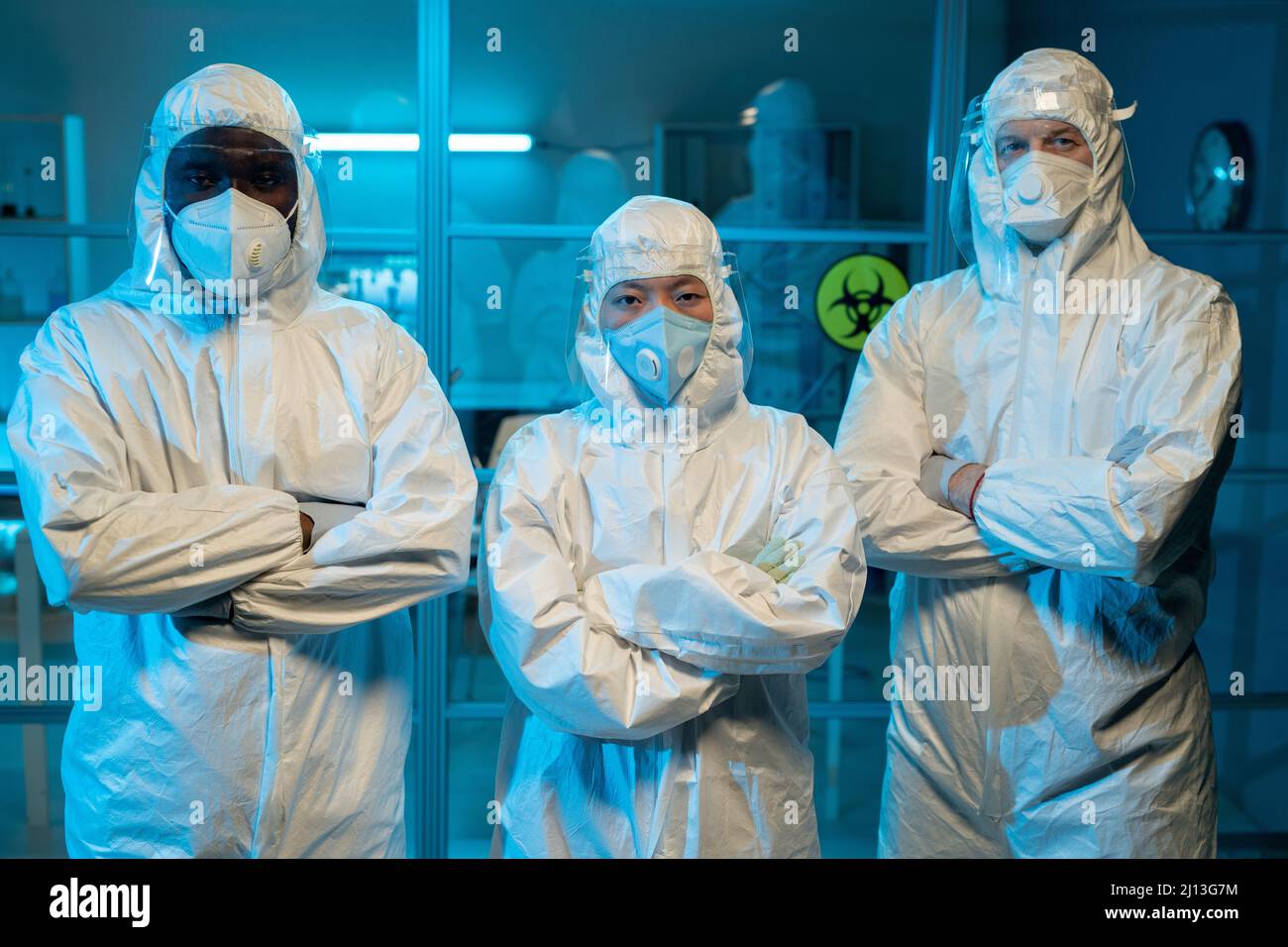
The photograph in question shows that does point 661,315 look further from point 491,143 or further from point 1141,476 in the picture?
point 491,143

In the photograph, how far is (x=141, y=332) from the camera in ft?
5.86

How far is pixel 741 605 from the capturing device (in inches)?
61.6

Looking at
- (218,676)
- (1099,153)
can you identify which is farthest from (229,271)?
(1099,153)

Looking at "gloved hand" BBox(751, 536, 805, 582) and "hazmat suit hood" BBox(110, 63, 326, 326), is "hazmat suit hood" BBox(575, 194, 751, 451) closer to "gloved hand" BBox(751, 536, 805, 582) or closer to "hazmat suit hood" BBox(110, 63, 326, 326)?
"gloved hand" BBox(751, 536, 805, 582)

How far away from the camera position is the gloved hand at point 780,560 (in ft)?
5.47

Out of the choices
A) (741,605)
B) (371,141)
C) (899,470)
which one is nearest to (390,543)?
(741,605)

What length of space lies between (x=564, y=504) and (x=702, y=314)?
37cm

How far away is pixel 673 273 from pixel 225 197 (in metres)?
0.70

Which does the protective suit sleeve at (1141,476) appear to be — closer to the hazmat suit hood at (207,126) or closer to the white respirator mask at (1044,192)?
the white respirator mask at (1044,192)

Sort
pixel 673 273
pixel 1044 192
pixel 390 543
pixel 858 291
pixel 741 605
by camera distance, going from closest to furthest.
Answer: pixel 741 605 → pixel 390 543 → pixel 673 273 → pixel 1044 192 → pixel 858 291

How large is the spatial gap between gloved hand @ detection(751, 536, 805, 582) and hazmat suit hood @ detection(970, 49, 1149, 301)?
0.71m

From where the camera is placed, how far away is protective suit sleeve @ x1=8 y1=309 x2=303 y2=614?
158 centimetres

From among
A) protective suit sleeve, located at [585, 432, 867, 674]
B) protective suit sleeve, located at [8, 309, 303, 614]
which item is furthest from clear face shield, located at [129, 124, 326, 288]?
protective suit sleeve, located at [585, 432, 867, 674]
